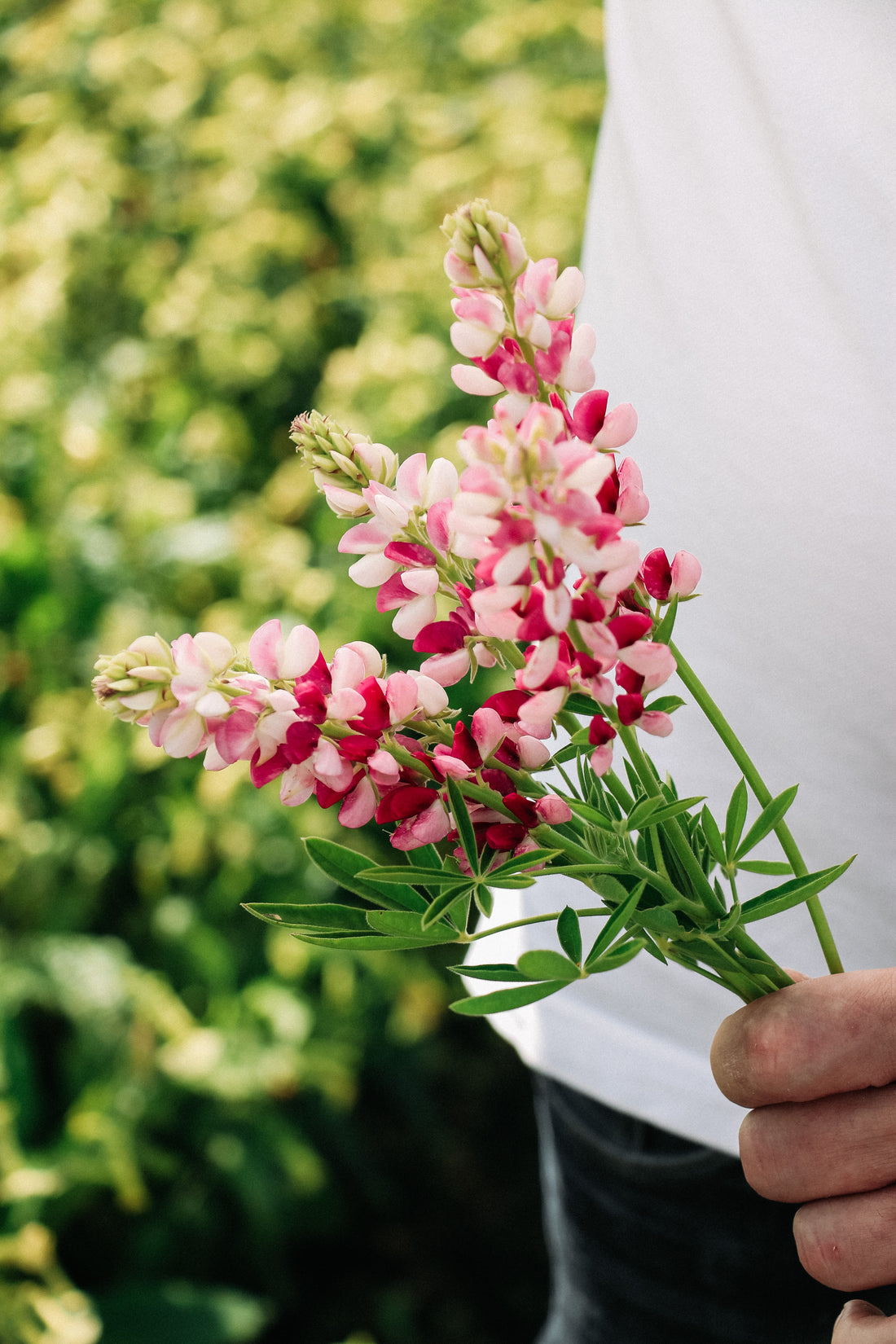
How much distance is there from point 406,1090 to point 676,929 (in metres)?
1.38

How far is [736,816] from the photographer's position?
1.46ft

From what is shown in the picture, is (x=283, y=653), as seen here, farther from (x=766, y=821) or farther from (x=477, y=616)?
(x=766, y=821)

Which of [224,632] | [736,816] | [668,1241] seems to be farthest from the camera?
[224,632]

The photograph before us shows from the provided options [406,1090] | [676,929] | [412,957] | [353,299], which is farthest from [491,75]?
[676,929]

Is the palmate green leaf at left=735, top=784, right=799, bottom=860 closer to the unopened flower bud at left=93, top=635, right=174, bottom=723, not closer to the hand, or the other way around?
the hand

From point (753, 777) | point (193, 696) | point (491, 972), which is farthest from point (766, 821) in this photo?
point (193, 696)

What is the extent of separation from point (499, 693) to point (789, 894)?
0.44 feet

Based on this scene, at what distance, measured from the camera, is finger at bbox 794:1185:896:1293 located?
44cm

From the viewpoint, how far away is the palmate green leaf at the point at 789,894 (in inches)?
16.1

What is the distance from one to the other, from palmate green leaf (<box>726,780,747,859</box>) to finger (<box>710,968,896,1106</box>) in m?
0.07

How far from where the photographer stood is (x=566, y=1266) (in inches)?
36.1

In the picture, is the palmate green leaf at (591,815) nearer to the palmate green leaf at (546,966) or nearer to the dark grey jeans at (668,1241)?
the palmate green leaf at (546,966)

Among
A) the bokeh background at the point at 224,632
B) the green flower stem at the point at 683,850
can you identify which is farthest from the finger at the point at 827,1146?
the bokeh background at the point at 224,632

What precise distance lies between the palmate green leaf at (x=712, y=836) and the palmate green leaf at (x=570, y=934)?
0.06 m
